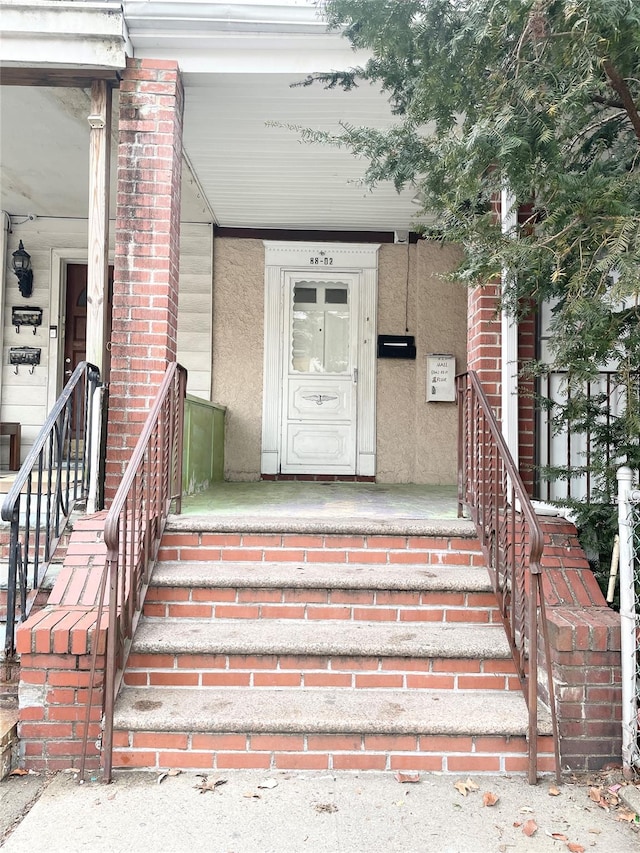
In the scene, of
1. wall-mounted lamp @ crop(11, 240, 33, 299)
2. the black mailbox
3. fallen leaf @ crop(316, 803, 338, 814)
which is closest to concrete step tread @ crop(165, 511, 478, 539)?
fallen leaf @ crop(316, 803, 338, 814)

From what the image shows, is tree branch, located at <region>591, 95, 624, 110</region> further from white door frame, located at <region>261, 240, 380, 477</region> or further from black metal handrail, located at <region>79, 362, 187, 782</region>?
white door frame, located at <region>261, 240, 380, 477</region>

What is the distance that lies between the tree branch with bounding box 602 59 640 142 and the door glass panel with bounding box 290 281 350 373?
164 inches

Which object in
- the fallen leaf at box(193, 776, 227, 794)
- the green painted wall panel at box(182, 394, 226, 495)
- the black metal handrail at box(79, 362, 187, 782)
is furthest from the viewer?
the green painted wall panel at box(182, 394, 226, 495)

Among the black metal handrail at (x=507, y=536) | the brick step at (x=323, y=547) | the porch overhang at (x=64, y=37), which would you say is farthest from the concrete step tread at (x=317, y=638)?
the porch overhang at (x=64, y=37)

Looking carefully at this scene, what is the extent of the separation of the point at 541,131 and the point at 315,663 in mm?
2315

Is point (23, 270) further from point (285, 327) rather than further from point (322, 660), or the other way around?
point (322, 660)

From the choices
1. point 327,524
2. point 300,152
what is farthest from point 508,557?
point 300,152

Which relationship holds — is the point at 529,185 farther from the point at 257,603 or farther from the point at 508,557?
the point at 257,603

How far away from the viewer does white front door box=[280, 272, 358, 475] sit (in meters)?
6.34

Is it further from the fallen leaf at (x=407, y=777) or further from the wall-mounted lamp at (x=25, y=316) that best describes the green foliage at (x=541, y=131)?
the wall-mounted lamp at (x=25, y=316)

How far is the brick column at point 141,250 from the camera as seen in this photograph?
3641 millimetres

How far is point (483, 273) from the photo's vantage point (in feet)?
7.96

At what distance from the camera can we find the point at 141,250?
368cm

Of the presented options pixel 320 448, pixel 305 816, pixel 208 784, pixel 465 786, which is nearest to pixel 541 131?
pixel 465 786
